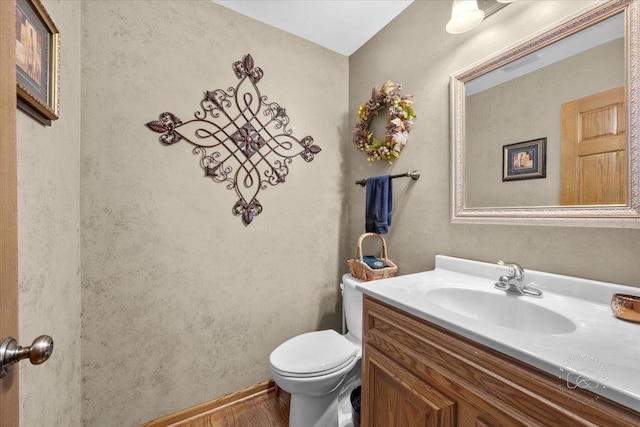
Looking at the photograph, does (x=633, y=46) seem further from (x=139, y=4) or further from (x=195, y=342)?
(x=195, y=342)

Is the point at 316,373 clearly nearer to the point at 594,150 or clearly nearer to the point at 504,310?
the point at 504,310

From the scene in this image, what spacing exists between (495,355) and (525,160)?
831mm

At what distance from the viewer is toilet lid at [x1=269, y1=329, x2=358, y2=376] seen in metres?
1.20

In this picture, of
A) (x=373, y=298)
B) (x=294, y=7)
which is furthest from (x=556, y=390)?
(x=294, y=7)

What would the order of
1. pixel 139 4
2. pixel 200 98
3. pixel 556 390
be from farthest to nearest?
1. pixel 200 98
2. pixel 139 4
3. pixel 556 390

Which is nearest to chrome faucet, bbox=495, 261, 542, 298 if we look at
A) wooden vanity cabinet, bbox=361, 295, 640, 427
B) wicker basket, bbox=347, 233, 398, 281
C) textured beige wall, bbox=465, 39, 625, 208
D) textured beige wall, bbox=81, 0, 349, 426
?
textured beige wall, bbox=465, 39, 625, 208

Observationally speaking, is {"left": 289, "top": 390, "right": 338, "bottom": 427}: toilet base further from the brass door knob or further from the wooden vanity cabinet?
the brass door knob

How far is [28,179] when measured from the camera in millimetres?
724

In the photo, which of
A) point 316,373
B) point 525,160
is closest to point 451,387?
point 316,373

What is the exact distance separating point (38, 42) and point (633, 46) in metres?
1.84

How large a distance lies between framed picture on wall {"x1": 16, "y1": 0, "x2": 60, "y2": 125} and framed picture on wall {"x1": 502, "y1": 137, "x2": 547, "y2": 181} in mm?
1627

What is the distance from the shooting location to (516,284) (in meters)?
0.95

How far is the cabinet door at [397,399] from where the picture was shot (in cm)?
71

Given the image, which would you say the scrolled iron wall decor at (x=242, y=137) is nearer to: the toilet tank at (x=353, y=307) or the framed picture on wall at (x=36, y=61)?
the framed picture on wall at (x=36, y=61)
